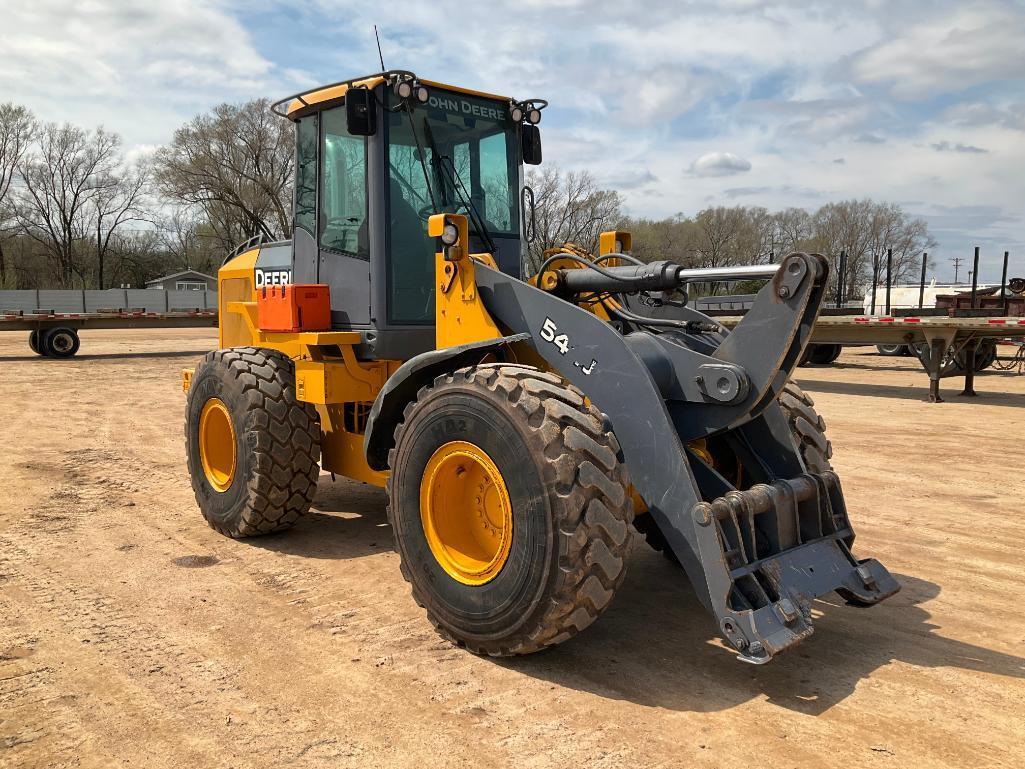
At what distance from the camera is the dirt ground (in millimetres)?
3078

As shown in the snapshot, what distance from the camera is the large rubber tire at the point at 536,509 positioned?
11.0 ft

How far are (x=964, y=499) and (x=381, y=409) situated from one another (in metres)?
5.48

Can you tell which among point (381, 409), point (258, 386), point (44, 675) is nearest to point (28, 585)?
point (44, 675)

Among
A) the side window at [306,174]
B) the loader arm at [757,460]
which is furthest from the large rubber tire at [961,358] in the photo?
the side window at [306,174]

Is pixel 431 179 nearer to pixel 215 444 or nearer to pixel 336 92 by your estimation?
pixel 336 92

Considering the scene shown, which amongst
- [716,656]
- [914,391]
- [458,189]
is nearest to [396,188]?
[458,189]

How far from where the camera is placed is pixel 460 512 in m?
4.07

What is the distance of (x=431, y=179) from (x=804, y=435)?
9.04ft

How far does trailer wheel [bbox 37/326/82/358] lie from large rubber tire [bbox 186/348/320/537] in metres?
18.9

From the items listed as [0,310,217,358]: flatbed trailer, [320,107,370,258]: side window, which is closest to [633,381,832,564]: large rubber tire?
[320,107,370,258]: side window

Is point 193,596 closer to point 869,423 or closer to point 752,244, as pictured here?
point 869,423

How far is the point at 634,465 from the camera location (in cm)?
366

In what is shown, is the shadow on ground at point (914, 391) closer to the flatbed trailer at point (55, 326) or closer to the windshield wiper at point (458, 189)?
the windshield wiper at point (458, 189)

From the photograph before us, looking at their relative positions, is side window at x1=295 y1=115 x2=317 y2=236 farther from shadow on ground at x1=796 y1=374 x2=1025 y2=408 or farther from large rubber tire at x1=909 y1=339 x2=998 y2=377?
large rubber tire at x1=909 y1=339 x2=998 y2=377
